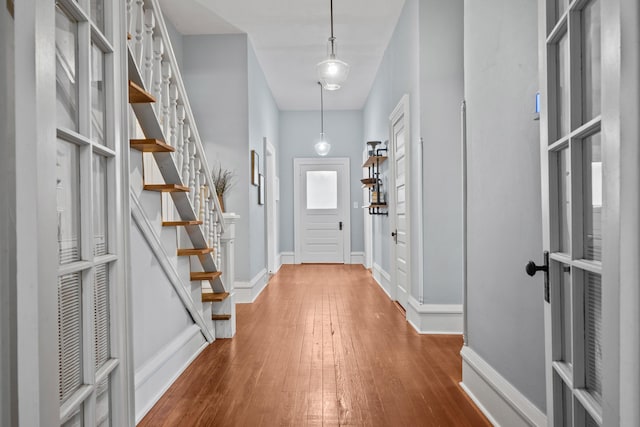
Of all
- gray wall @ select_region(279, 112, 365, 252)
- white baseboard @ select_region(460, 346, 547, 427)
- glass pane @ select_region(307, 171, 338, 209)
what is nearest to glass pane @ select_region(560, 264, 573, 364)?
white baseboard @ select_region(460, 346, 547, 427)

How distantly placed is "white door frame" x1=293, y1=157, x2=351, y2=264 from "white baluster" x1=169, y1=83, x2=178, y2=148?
18.6ft

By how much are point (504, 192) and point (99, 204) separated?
5.33 feet

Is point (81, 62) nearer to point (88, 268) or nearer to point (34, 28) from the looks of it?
point (34, 28)

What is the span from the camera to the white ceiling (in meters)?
4.21

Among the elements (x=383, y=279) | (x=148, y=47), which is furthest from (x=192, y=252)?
(x=383, y=279)

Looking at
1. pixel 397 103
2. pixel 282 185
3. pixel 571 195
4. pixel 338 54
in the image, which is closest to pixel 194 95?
pixel 338 54

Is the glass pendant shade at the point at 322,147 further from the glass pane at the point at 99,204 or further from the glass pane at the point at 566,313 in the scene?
the glass pane at the point at 566,313

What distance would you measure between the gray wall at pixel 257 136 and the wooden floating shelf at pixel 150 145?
2596 mm

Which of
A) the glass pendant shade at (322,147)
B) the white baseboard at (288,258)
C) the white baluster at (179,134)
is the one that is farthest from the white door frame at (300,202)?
the white baluster at (179,134)

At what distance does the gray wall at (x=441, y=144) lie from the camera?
3.57 m

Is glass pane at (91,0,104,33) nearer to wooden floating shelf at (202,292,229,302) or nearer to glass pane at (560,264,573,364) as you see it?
glass pane at (560,264,573,364)

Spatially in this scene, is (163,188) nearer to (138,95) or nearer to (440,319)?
(138,95)

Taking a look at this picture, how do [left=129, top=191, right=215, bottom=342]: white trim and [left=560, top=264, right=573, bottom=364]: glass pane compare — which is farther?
[left=129, top=191, right=215, bottom=342]: white trim

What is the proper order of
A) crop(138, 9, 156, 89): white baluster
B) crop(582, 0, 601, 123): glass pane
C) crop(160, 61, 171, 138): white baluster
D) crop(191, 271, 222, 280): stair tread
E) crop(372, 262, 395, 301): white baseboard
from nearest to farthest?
crop(582, 0, 601, 123): glass pane
crop(138, 9, 156, 89): white baluster
crop(160, 61, 171, 138): white baluster
crop(191, 271, 222, 280): stair tread
crop(372, 262, 395, 301): white baseboard
